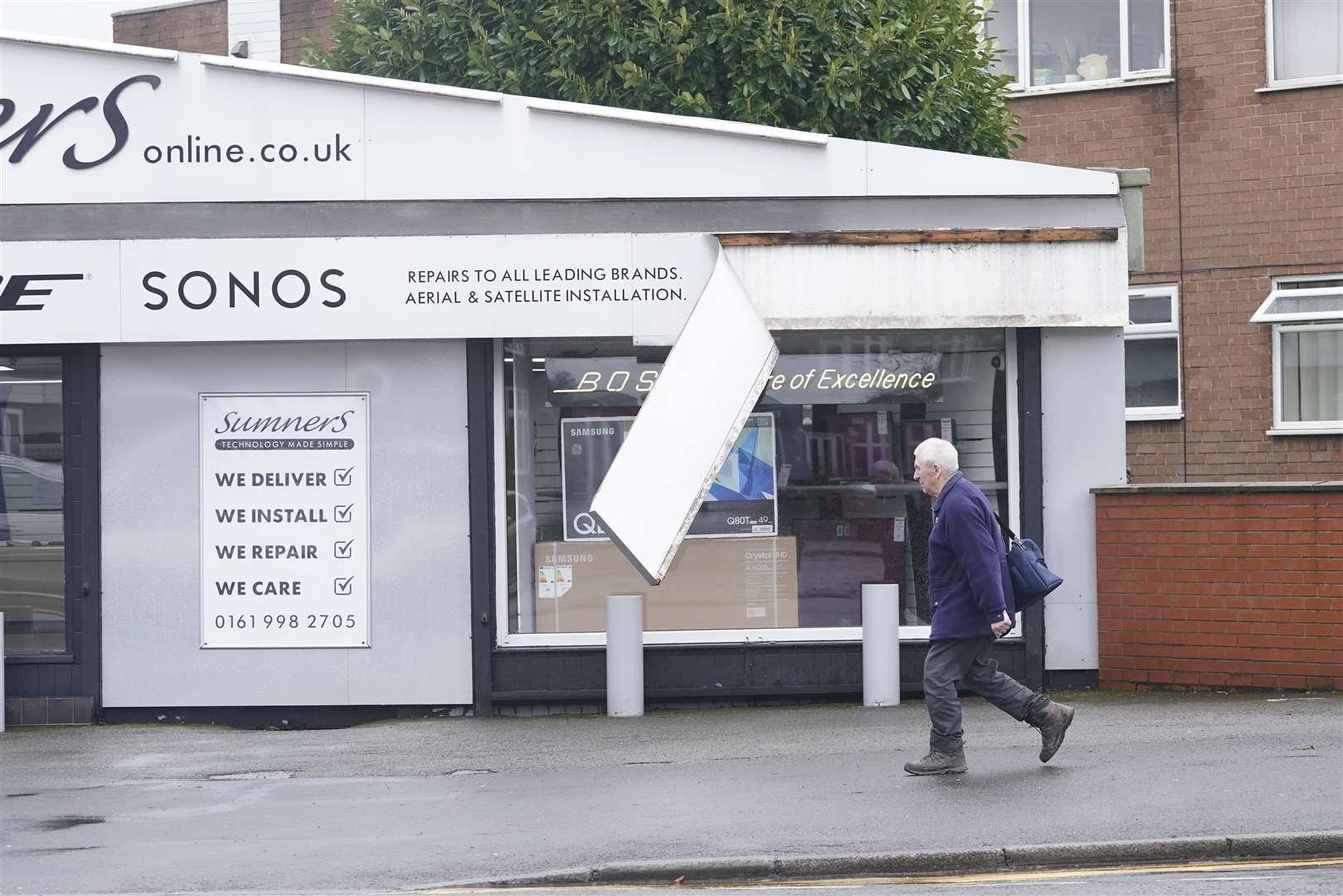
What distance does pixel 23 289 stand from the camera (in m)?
12.0

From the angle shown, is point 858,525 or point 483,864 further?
point 858,525

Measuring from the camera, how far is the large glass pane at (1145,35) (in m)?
19.6

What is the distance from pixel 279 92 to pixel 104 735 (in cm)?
454

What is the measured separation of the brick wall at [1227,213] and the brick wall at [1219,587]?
752cm

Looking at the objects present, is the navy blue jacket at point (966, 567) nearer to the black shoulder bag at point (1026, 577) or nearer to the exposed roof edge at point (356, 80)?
the black shoulder bag at point (1026, 577)

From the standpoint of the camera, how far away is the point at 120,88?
12.2 metres

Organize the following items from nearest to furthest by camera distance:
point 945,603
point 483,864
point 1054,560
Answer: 1. point 483,864
2. point 945,603
3. point 1054,560

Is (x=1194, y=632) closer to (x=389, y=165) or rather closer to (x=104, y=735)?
(x=389, y=165)

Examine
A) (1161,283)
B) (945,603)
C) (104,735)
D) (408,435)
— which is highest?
(1161,283)

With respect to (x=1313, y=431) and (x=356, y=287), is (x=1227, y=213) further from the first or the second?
(x=356, y=287)

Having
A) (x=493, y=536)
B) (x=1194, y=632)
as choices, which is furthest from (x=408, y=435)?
(x=1194, y=632)

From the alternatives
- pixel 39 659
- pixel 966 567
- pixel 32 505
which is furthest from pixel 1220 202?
pixel 39 659

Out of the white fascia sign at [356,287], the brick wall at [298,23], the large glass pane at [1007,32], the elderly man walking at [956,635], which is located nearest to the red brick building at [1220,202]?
the large glass pane at [1007,32]

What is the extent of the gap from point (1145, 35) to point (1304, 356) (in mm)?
4022
